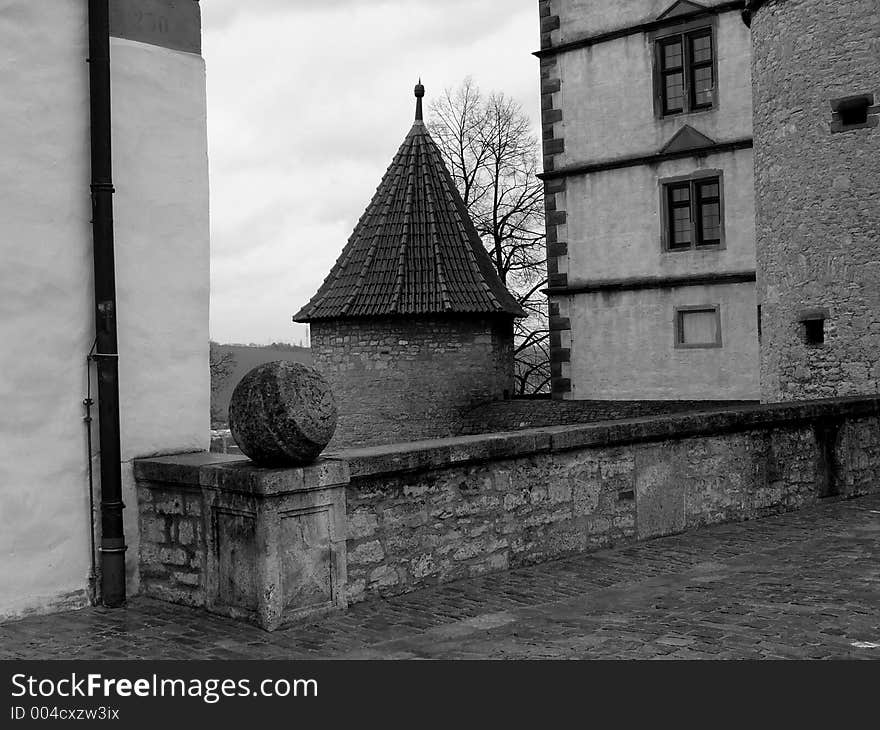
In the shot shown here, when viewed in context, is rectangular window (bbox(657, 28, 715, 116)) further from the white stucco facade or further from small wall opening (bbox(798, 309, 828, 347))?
the white stucco facade

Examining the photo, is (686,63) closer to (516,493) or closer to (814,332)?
(814,332)

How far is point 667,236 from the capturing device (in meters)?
21.6

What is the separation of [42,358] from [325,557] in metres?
1.98

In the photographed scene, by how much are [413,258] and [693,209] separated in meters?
5.62

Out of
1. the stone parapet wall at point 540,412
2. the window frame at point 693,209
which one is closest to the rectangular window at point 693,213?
the window frame at point 693,209

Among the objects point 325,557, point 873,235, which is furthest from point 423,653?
point 873,235

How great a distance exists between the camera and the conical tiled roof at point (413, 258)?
805 inches

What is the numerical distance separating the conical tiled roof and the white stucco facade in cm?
1340

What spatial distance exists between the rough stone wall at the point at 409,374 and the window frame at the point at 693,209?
3914 millimetres

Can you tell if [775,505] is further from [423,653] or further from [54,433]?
[54,433]

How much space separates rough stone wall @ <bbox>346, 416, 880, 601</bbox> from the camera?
6.31m

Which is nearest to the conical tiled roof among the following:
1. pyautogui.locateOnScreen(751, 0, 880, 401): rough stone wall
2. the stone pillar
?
pyautogui.locateOnScreen(751, 0, 880, 401): rough stone wall

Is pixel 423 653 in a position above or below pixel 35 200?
below

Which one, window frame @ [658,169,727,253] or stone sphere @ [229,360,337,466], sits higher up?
window frame @ [658,169,727,253]
